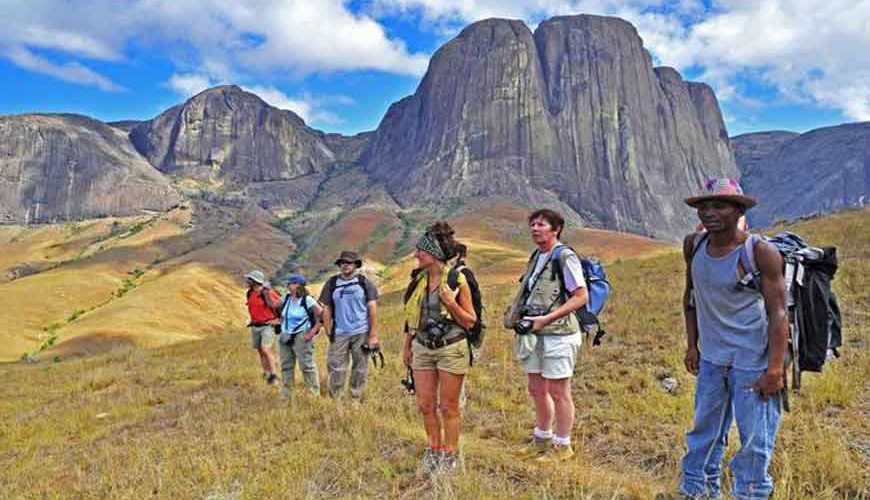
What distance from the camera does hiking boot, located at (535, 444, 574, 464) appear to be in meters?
5.06

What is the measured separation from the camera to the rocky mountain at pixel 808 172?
12694 centimetres

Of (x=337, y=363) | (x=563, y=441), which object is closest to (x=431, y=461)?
(x=563, y=441)

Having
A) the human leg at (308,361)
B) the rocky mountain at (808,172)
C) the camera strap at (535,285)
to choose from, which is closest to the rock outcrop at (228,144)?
the rocky mountain at (808,172)

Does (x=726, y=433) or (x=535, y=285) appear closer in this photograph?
(x=726, y=433)

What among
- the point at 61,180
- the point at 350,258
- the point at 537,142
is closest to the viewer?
the point at 350,258

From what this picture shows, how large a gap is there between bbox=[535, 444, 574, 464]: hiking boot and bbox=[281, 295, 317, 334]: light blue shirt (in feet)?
15.0

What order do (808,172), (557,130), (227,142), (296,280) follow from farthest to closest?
(227,142) < (808,172) < (557,130) < (296,280)

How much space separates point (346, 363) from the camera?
26.1ft

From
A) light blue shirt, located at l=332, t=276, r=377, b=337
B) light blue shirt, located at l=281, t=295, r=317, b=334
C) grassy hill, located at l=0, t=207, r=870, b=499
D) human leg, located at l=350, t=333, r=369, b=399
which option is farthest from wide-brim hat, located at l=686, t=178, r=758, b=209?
light blue shirt, located at l=281, t=295, r=317, b=334

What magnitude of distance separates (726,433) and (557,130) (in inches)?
4564

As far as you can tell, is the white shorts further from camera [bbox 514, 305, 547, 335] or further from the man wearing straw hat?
the man wearing straw hat

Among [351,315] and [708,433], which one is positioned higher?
[351,315]

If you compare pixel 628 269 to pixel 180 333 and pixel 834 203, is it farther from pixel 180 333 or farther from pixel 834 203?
pixel 834 203

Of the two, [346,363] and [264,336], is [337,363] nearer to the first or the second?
[346,363]
